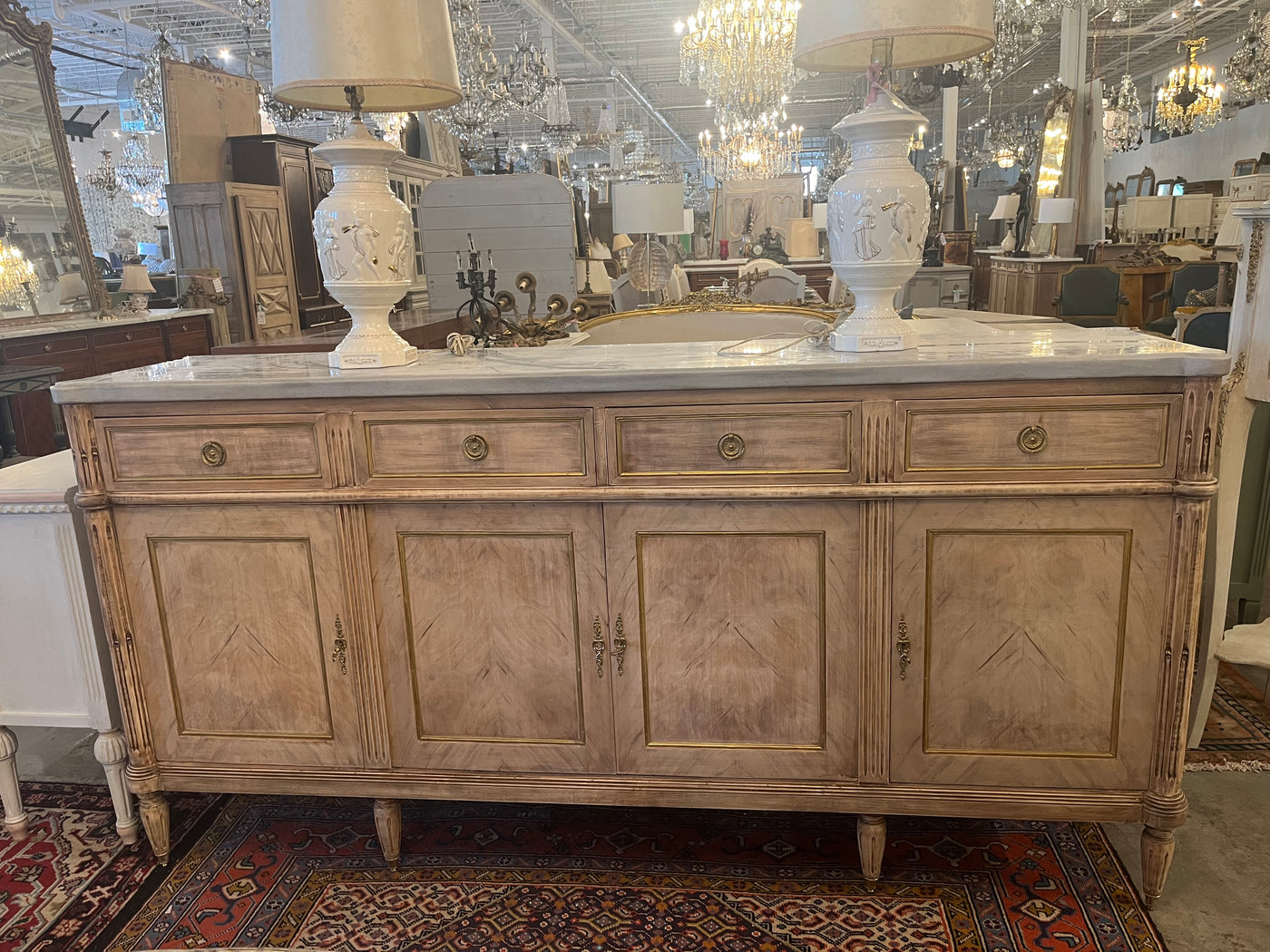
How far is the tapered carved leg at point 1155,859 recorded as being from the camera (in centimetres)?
181

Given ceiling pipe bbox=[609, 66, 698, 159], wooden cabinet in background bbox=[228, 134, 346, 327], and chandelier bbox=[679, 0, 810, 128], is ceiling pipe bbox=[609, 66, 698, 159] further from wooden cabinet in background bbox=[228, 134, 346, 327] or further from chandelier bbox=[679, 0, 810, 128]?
wooden cabinet in background bbox=[228, 134, 346, 327]

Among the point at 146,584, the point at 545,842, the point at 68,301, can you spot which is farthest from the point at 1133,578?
the point at 68,301

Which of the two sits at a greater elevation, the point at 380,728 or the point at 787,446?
the point at 787,446

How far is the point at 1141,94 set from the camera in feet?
62.7

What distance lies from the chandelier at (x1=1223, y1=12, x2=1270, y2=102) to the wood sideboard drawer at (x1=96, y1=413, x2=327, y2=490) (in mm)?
11215

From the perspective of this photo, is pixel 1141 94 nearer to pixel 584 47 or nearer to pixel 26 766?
pixel 584 47

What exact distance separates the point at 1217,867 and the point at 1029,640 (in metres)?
0.77

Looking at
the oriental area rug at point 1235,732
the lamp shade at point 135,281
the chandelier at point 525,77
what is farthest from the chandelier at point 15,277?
the oriental area rug at point 1235,732

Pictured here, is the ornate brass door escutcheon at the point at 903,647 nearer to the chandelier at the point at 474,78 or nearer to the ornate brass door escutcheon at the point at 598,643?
the ornate brass door escutcheon at the point at 598,643

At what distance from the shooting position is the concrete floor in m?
1.76

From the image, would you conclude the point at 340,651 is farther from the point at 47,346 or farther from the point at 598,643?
the point at 47,346

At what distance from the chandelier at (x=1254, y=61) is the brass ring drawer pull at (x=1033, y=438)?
411 inches

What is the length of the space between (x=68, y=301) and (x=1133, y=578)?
663cm

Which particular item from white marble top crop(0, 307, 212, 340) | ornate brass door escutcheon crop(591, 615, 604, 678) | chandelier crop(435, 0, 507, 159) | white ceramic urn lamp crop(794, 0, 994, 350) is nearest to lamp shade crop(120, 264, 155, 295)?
white marble top crop(0, 307, 212, 340)
